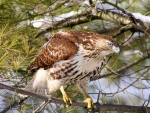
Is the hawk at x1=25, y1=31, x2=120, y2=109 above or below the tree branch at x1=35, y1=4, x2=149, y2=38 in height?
below

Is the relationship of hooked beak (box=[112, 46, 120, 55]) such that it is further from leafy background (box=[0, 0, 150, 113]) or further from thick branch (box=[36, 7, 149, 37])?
thick branch (box=[36, 7, 149, 37])

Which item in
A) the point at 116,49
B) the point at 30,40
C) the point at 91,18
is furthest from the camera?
the point at 91,18

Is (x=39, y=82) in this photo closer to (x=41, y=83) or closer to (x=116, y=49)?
(x=41, y=83)

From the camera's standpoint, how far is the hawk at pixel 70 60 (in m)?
4.18

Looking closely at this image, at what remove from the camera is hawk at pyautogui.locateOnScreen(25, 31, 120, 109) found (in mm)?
4176

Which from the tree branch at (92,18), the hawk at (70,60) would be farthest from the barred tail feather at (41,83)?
the tree branch at (92,18)

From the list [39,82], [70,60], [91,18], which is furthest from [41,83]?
[91,18]

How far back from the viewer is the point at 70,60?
4.23 metres

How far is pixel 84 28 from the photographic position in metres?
5.41

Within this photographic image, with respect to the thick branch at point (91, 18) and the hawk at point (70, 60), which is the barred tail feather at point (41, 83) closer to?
the hawk at point (70, 60)

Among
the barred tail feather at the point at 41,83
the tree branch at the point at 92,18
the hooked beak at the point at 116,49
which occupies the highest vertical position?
the tree branch at the point at 92,18

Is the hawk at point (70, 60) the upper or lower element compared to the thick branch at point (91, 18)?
lower

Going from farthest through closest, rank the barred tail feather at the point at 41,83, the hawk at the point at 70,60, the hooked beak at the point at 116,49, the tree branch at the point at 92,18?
the tree branch at the point at 92,18 → the barred tail feather at the point at 41,83 → the hawk at the point at 70,60 → the hooked beak at the point at 116,49

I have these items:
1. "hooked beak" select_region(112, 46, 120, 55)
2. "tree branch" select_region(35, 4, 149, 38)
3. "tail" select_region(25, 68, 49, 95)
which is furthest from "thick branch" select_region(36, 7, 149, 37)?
"hooked beak" select_region(112, 46, 120, 55)
